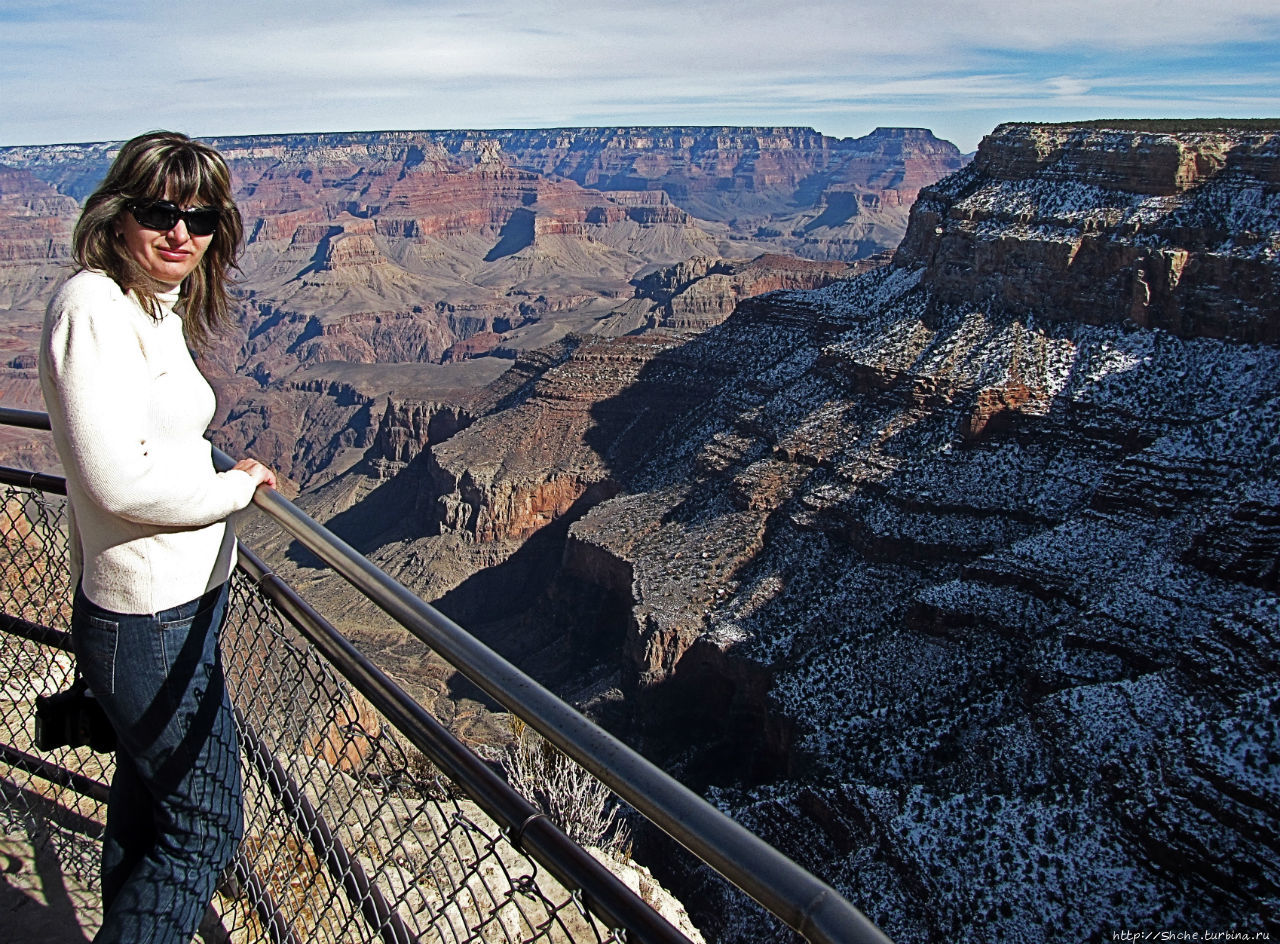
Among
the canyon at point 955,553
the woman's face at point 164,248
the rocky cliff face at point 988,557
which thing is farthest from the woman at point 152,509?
the canyon at point 955,553

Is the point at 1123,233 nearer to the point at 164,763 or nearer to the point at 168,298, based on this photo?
the point at 168,298

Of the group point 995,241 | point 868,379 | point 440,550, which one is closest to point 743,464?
point 868,379

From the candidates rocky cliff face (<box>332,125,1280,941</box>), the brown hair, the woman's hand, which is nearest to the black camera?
the woman's hand

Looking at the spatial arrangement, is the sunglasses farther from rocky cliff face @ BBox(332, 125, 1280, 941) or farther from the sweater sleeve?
rocky cliff face @ BBox(332, 125, 1280, 941)

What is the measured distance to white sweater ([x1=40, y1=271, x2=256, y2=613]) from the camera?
3.75 meters

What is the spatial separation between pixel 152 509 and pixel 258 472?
742 mm

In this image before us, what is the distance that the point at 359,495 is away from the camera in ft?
237

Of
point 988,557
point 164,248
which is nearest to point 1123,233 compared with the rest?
point 988,557

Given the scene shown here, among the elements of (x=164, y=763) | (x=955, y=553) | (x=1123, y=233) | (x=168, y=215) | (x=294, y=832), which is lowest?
(x=955, y=553)

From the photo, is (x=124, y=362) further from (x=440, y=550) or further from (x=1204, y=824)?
(x=440, y=550)

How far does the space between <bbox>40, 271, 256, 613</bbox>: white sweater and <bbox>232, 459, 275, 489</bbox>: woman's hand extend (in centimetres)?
9

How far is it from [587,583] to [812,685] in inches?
650

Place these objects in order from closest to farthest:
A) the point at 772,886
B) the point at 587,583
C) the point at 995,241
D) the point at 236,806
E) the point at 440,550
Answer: the point at 772,886 < the point at 236,806 < the point at 995,241 < the point at 587,583 < the point at 440,550

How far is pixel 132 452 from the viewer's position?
382 centimetres
